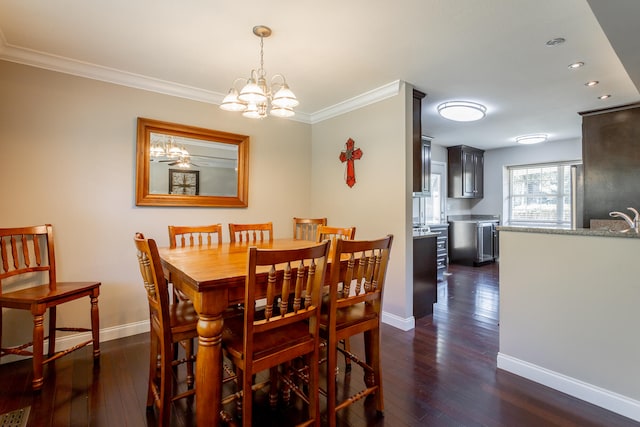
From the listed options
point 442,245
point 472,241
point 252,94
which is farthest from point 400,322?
point 472,241

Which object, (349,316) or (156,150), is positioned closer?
(349,316)

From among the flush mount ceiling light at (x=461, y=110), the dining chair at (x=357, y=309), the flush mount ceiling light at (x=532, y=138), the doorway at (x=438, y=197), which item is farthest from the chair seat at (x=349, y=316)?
the flush mount ceiling light at (x=532, y=138)

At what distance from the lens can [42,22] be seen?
6.59 ft

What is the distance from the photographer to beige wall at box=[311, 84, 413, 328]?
9.80ft

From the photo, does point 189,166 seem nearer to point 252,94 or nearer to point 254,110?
point 254,110

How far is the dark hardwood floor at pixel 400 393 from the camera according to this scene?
5.48 ft

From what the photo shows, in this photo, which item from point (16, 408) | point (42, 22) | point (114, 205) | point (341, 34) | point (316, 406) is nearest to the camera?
point (316, 406)

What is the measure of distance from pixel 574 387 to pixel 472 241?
441cm

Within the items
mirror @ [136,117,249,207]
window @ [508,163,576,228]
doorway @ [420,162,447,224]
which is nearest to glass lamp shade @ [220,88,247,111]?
mirror @ [136,117,249,207]

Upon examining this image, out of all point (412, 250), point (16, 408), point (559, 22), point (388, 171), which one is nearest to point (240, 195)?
point (388, 171)

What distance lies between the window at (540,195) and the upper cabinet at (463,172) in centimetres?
76

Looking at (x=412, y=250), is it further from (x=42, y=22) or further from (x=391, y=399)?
(x=42, y=22)

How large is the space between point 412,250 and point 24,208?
10.9 feet

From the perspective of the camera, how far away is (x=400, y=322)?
300 centimetres
